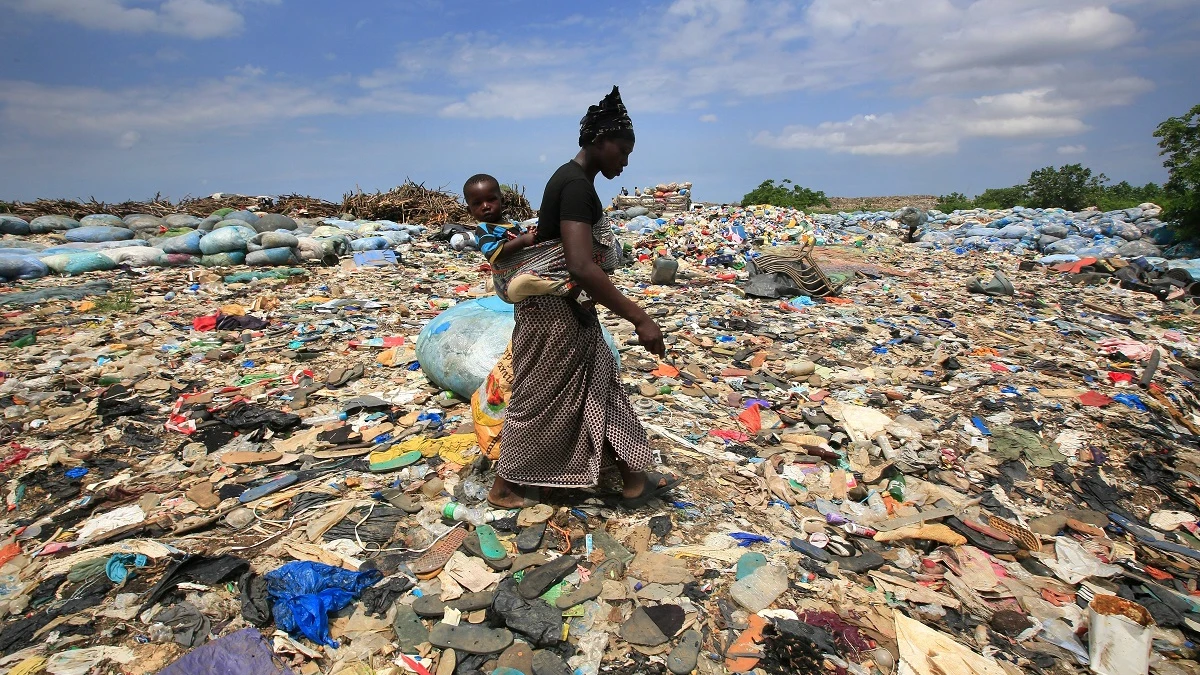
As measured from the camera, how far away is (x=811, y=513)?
8.34ft

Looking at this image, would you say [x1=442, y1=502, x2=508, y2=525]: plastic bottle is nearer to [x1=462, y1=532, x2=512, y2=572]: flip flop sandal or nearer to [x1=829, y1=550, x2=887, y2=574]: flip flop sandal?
[x1=462, y1=532, x2=512, y2=572]: flip flop sandal

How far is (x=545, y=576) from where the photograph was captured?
195 cm

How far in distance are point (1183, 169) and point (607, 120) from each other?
38.7 ft

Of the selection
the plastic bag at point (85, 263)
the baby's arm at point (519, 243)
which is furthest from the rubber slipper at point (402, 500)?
the plastic bag at point (85, 263)

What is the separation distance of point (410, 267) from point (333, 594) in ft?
23.7

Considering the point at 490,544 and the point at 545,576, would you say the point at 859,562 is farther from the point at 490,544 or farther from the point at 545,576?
the point at 490,544

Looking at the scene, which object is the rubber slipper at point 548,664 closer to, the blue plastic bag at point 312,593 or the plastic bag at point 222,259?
the blue plastic bag at point 312,593

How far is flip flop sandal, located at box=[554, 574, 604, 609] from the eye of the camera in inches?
73.1

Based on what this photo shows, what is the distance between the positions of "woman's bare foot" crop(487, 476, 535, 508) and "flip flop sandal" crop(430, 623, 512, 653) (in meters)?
0.56

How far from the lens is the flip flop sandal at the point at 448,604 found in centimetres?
181

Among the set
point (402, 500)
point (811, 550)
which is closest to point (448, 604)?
point (402, 500)

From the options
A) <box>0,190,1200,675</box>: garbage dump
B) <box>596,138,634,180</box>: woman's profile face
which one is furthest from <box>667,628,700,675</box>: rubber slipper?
<box>596,138,634,180</box>: woman's profile face

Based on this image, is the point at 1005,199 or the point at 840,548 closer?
the point at 840,548

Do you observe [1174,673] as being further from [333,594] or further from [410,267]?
[410,267]
